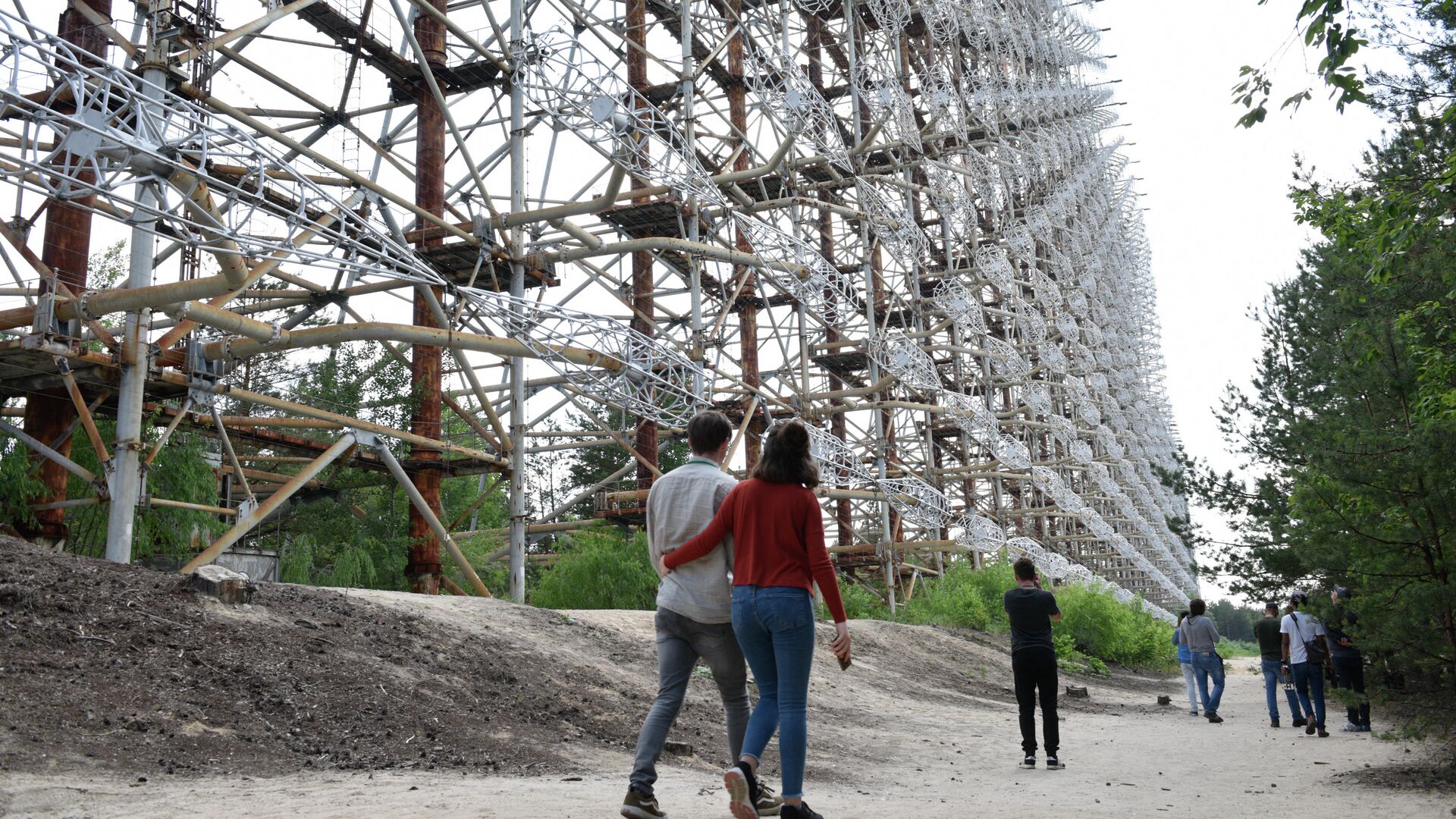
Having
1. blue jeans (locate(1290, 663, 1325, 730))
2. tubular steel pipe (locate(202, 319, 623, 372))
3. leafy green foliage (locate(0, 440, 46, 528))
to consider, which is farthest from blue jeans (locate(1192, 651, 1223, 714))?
leafy green foliage (locate(0, 440, 46, 528))

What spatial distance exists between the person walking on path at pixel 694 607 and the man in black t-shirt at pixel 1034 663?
3.71 metres

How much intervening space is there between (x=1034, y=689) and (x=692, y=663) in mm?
4137

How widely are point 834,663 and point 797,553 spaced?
422 inches

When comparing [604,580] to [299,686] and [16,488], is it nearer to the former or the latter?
[16,488]

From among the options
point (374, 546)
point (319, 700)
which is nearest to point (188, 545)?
point (374, 546)

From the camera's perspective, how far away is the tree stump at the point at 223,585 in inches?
334

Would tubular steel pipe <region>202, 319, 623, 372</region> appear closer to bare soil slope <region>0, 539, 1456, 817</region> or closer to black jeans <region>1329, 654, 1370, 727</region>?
bare soil slope <region>0, 539, 1456, 817</region>

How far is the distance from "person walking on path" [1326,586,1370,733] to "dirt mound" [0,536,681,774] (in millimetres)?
5028

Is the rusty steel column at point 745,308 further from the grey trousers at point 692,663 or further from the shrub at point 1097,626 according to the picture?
the grey trousers at point 692,663

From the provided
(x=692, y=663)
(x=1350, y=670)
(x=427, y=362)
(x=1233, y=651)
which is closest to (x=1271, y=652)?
(x=1350, y=670)

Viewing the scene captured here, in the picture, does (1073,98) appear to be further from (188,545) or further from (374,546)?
(188,545)

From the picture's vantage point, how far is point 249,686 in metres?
7.28

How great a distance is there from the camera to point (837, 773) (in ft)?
26.9

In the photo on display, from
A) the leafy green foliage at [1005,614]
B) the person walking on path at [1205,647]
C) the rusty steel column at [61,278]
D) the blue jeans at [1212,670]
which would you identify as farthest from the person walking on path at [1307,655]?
the rusty steel column at [61,278]
